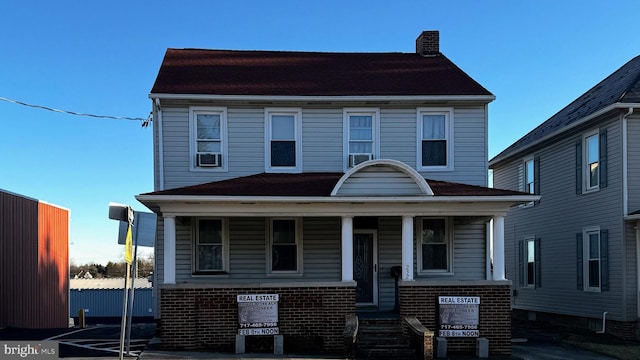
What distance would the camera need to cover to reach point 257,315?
1334cm

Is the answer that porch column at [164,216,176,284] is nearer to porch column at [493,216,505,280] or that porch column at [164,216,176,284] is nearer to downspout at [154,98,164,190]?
downspout at [154,98,164,190]

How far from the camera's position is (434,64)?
1811cm

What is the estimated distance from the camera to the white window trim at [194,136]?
15.8 meters

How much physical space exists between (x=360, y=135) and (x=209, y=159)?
4027mm

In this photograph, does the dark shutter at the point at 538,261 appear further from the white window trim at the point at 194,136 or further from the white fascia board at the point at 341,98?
the white window trim at the point at 194,136

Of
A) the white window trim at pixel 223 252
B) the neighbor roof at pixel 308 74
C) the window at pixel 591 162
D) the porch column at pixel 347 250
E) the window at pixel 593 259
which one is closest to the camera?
the porch column at pixel 347 250

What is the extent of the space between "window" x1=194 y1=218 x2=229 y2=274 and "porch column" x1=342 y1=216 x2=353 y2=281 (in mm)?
3445

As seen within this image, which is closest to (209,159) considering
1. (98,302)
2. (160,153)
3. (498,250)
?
(160,153)

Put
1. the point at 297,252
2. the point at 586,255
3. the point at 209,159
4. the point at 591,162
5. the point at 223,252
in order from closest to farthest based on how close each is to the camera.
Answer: the point at 223,252 < the point at 297,252 < the point at 209,159 < the point at 591,162 < the point at 586,255

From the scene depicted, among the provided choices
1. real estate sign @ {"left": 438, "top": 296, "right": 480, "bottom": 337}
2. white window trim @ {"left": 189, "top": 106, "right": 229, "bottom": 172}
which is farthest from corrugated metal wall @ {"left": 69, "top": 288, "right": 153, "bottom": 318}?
real estate sign @ {"left": 438, "top": 296, "right": 480, "bottom": 337}

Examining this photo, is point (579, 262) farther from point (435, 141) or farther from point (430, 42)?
point (430, 42)

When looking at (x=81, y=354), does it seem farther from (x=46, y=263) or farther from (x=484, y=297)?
(x=46, y=263)

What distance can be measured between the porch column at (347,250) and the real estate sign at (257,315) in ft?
5.79

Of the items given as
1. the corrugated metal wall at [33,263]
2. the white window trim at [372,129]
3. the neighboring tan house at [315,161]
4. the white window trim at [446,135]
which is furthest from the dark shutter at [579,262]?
the corrugated metal wall at [33,263]
